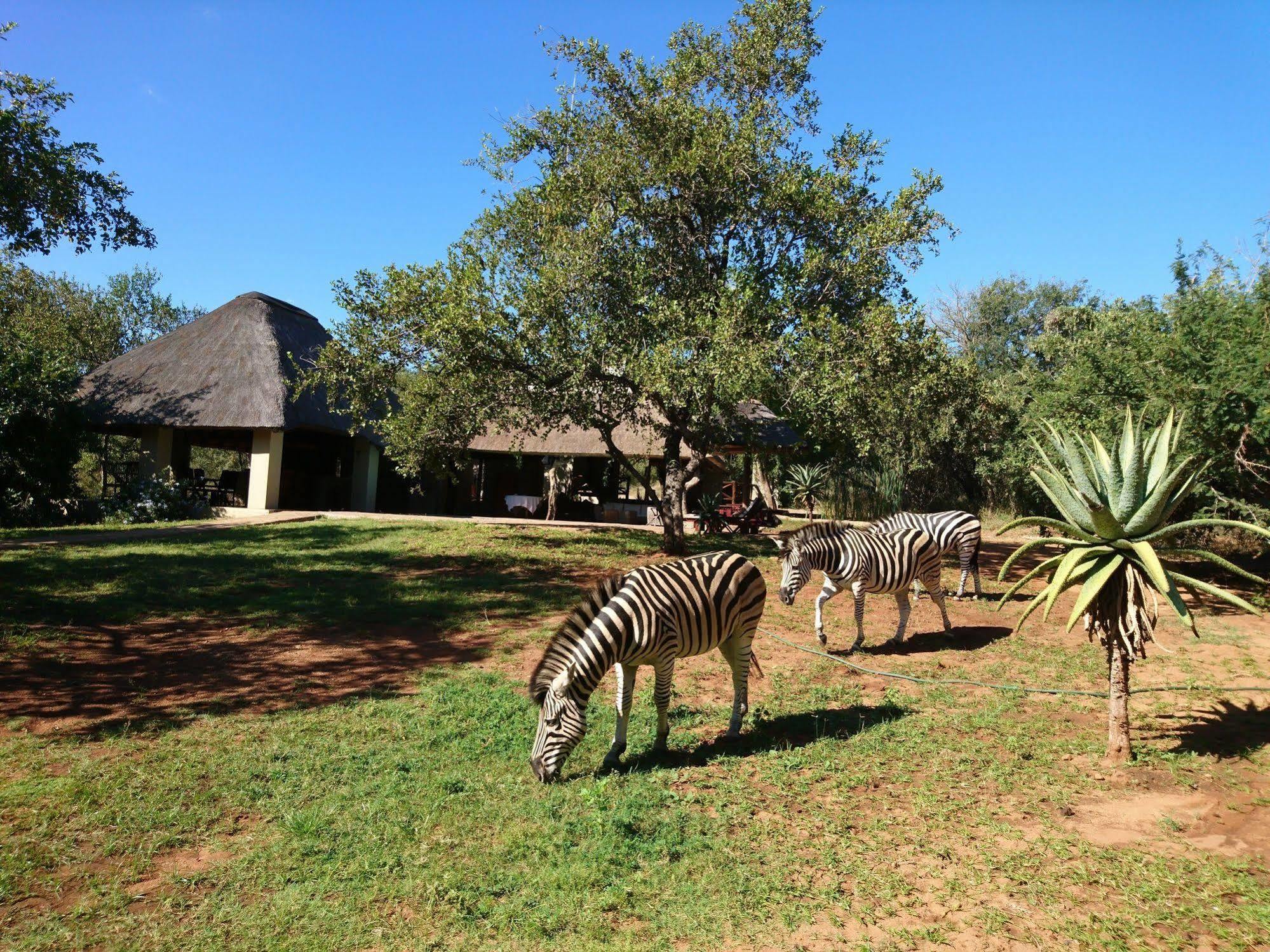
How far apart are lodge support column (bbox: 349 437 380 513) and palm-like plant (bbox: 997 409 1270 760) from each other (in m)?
23.8

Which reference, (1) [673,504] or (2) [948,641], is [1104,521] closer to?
(2) [948,641]

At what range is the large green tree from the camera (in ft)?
46.7

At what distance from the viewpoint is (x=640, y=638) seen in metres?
6.30

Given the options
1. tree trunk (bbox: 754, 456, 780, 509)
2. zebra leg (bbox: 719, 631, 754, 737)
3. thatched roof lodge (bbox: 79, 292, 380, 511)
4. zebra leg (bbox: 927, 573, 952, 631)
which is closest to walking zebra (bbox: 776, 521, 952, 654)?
zebra leg (bbox: 927, 573, 952, 631)

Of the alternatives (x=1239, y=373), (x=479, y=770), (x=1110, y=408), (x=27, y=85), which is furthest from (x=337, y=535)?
(x=1239, y=373)

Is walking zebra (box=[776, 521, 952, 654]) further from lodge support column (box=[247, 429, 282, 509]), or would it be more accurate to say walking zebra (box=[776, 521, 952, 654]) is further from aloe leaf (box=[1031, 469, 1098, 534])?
lodge support column (box=[247, 429, 282, 509])

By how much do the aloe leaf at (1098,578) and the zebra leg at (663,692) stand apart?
9.90ft

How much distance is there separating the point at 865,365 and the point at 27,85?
14.6 metres

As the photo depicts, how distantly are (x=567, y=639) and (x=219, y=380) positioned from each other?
73.3ft

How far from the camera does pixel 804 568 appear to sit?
398 inches

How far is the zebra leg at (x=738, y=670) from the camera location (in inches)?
274

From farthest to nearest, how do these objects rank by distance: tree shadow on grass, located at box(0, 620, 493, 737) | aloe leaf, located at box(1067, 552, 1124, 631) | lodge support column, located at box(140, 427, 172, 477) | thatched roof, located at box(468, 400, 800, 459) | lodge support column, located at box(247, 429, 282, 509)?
thatched roof, located at box(468, 400, 800, 459) < lodge support column, located at box(140, 427, 172, 477) < lodge support column, located at box(247, 429, 282, 509) < tree shadow on grass, located at box(0, 620, 493, 737) < aloe leaf, located at box(1067, 552, 1124, 631)

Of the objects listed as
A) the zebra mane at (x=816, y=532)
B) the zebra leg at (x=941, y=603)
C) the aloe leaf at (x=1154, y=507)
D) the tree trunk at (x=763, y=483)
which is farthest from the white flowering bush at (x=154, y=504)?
the aloe leaf at (x=1154, y=507)

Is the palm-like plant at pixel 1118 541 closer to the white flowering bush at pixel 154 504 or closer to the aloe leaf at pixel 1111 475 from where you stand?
the aloe leaf at pixel 1111 475
